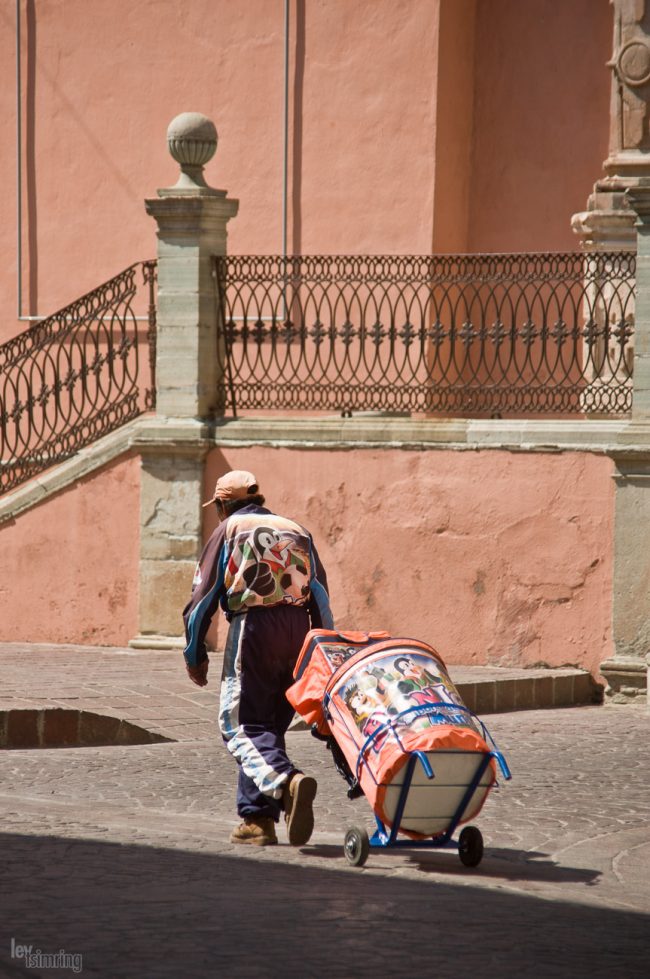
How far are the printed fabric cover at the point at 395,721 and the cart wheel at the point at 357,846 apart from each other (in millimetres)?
130

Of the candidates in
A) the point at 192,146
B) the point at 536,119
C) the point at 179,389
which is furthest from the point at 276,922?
the point at 536,119

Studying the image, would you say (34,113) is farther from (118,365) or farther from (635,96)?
(635,96)

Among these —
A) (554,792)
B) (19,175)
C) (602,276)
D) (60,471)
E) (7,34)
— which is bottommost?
(554,792)

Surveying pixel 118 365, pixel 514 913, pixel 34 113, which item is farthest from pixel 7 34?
pixel 514 913

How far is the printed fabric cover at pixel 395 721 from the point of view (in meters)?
6.79

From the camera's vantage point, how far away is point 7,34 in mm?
18656

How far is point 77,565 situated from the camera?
14.2 m

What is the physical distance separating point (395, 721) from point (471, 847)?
1.96 ft

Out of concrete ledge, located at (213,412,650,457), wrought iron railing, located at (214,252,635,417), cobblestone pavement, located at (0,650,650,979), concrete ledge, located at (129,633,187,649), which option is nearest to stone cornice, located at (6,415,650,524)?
concrete ledge, located at (213,412,650,457)

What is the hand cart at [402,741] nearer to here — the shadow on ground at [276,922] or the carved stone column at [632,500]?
the shadow on ground at [276,922]

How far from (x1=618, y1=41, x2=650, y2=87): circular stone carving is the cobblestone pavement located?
5847 millimetres

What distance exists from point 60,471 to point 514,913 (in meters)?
8.63

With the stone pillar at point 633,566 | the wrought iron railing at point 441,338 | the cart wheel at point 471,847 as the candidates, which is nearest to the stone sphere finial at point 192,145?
the wrought iron railing at point 441,338

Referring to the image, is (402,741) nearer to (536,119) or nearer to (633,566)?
(633,566)
